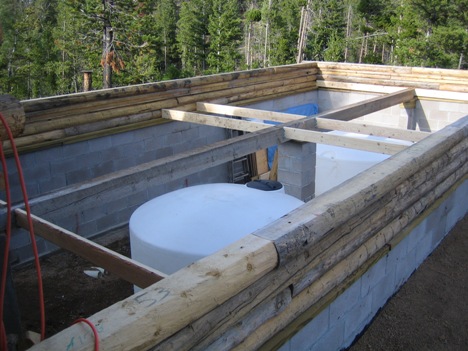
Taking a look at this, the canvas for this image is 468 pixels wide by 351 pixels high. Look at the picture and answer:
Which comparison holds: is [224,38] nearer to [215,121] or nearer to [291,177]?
[215,121]

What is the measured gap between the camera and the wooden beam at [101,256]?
142 inches

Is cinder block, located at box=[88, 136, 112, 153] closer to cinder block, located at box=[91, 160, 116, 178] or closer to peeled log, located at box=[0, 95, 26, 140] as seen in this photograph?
cinder block, located at box=[91, 160, 116, 178]

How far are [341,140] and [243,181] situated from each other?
16.6 ft

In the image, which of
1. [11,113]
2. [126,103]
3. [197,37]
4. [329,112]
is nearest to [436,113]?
[329,112]

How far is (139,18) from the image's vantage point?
38812 millimetres

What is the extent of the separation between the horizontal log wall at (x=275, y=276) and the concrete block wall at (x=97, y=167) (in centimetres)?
376

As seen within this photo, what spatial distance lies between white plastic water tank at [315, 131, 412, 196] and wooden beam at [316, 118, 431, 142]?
4.22 feet

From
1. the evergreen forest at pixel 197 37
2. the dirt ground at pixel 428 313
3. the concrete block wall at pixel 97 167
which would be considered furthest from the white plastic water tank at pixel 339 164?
the evergreen forest at pixel 197 37

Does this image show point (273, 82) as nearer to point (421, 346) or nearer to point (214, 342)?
point (421, 346)

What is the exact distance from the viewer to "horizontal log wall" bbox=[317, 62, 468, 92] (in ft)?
42.8

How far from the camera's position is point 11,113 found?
9.52 ft

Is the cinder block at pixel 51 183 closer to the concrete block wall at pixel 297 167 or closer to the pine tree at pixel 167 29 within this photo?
the concrete block wall at pixel 297 167

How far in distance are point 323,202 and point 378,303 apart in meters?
2.06

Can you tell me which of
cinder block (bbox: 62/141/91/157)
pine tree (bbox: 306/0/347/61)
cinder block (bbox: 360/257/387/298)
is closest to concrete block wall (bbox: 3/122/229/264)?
cinder block (bbox: 62/141/91/157)
